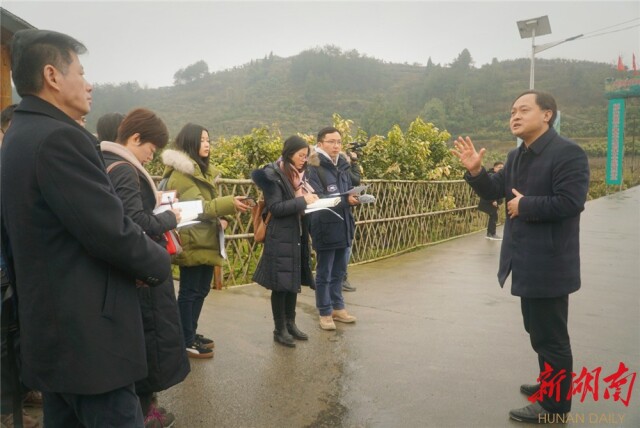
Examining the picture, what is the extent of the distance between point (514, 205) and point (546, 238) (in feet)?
0.81

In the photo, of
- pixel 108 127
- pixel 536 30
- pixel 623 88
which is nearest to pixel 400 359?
pixel 108 127

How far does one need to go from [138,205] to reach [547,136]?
2.22 meters

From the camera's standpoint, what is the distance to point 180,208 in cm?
274

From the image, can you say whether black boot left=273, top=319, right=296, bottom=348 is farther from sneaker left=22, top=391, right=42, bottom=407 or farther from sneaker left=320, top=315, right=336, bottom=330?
sneaker left=22, top=391, right=42, bottom=407

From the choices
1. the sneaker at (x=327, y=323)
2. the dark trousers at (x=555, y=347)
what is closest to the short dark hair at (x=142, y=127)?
the dark trousers at (x=555, y=347)

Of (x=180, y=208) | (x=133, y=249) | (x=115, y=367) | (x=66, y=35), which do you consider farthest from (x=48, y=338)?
(x=180, y=208)

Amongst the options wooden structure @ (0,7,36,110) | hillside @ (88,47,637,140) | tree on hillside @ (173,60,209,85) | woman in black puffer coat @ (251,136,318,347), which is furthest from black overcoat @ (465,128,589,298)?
tree on hillside @ (173,60,209,85)

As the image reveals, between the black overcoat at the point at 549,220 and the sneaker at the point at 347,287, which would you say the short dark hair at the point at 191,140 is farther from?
the sneaker at the point at 347,287

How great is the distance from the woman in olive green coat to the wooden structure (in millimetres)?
2387

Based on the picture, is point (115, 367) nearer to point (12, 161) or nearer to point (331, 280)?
point (12, 161)

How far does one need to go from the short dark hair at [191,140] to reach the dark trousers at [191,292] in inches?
29.6

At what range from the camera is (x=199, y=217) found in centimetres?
325

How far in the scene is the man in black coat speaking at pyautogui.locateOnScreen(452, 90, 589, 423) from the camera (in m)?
2.63

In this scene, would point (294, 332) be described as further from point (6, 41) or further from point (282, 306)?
point (6, 41)
